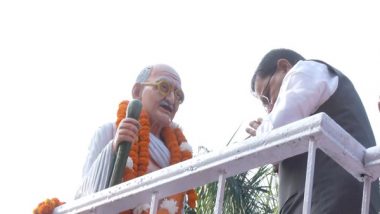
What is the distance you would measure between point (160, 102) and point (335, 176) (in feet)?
4.77

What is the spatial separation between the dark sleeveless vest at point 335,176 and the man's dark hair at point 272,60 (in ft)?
0.92

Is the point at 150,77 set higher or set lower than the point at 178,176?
higher

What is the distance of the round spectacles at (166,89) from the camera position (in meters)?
4.02

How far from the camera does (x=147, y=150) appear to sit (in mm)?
3775

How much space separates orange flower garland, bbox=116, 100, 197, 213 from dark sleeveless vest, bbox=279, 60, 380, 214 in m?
0.93

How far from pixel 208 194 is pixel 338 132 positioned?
5.44 meters

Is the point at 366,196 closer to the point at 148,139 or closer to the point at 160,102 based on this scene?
the point at 148,139

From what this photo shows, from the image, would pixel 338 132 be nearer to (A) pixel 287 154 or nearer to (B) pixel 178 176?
(A) pixel 287 154

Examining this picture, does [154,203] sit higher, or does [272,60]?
[272,60]

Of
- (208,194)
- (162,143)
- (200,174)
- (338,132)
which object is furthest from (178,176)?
(208,194)

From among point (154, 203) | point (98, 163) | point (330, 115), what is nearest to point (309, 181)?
point (154, 203)

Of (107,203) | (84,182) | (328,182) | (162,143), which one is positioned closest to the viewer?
(107,203)

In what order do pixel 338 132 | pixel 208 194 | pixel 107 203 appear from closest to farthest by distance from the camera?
pixel 338 132 < pixel 107 203 < pixel 208 194

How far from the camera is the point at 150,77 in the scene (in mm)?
4129
